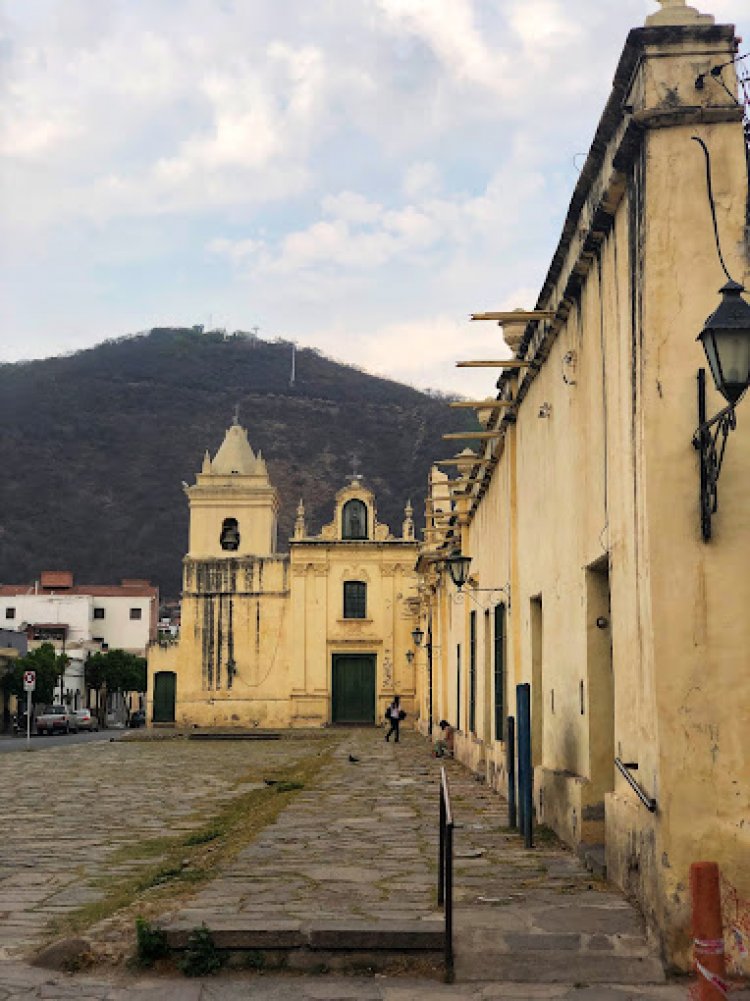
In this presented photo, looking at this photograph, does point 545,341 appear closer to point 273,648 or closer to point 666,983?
point 666,983

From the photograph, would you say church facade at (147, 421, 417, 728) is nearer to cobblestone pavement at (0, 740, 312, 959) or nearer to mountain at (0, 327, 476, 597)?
cobblestone pavement at (0, 740, 312, 959)

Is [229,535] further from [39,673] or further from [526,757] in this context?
[526,757]

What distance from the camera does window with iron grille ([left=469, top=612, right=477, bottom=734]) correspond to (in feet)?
57.4

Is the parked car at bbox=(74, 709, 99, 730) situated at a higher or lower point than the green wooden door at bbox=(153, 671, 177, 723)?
lower

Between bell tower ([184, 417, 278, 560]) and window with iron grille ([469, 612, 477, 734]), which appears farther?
bell tower ([184, 417, 278, 560])

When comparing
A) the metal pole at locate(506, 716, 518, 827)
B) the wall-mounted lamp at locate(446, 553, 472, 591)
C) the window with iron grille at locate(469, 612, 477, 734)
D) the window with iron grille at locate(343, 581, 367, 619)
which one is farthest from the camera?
the window with iron grille at locate(343, 581, 367, 619)

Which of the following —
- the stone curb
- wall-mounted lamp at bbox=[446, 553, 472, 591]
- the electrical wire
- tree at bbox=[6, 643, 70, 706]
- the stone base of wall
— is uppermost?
the electrical wire

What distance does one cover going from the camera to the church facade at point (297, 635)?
41.3 metres

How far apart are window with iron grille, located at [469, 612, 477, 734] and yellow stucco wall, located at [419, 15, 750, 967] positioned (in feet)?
28.9

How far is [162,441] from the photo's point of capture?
442 feet

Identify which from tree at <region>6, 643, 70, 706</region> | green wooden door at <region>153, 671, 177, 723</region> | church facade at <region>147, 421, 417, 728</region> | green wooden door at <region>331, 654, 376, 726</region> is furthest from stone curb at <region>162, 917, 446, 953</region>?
tree at <region>6, 643, 70, 706</region>

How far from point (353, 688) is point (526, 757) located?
110ft

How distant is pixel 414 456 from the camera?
422 ft

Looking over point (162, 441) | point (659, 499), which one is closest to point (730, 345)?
point (659, 499)
